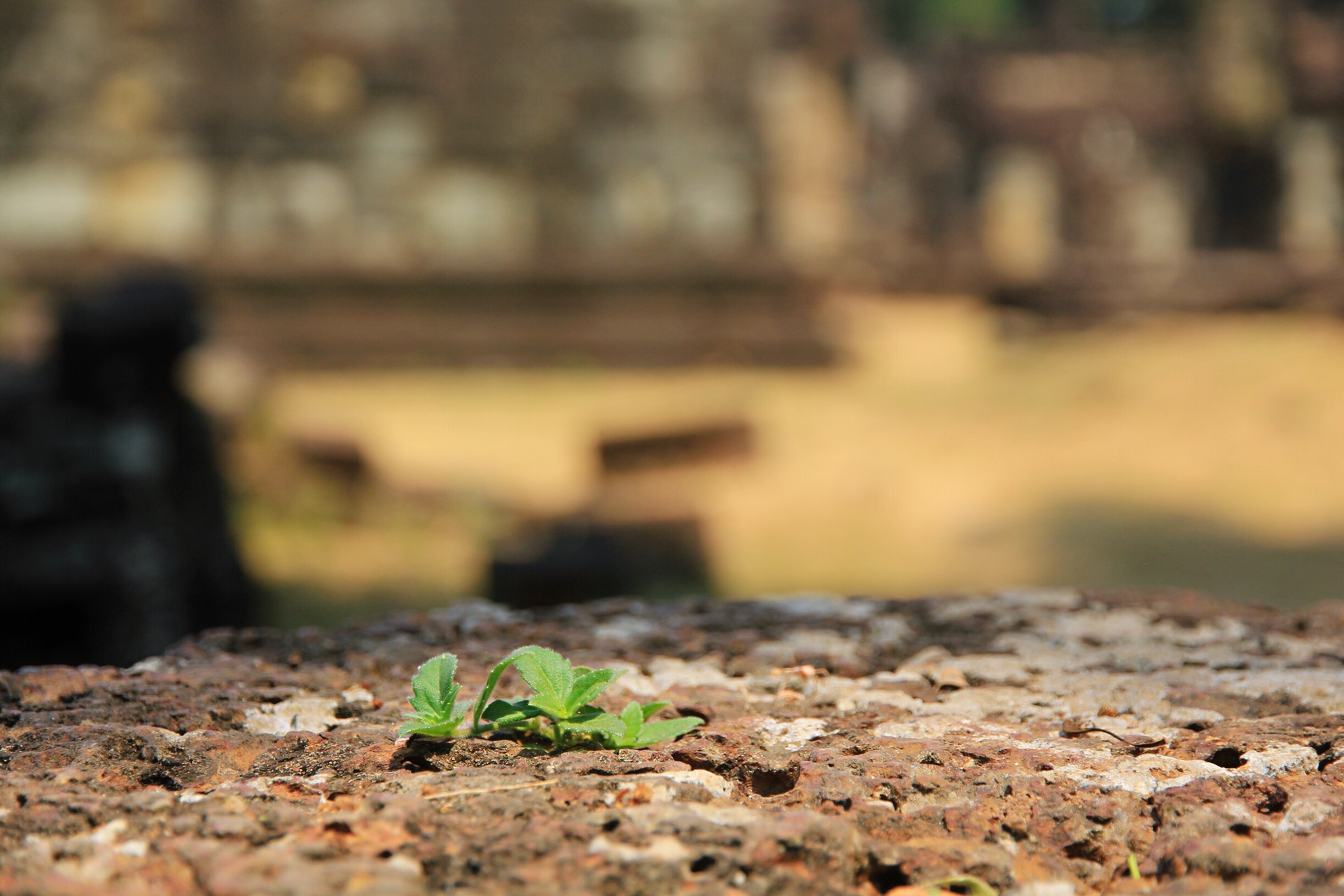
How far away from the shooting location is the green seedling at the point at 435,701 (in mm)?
1053

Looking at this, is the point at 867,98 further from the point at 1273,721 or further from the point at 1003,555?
the point at 1273,721

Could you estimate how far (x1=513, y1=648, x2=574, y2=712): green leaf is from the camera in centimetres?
105

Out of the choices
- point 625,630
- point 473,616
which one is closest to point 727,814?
point 625,630

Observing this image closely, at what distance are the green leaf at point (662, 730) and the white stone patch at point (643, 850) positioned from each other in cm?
19

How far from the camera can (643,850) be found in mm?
857

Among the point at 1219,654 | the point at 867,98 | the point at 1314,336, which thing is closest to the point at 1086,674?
the point at 1219,654

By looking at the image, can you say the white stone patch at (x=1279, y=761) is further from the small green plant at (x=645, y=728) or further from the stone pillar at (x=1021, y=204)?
the stone pillar at (x=1021, y=204)

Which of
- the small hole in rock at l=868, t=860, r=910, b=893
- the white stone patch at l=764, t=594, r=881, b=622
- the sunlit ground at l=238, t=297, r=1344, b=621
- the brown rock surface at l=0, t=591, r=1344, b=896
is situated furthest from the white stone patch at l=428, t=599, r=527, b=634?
the sunlit ground at l=238, t=297, r=1344, b=621

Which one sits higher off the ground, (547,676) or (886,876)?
(547,676)

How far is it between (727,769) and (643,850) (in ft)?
0.64

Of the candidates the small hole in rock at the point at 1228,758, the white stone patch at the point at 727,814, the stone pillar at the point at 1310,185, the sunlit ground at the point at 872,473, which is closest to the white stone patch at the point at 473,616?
the white stone patch at the point at 727,814

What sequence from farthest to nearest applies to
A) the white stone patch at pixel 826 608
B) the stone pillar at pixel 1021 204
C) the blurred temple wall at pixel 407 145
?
the stone pillar at pixel 1021 204 < the blurred temple wall at pixel 407 145 < the white stone patch at pixel 826 608

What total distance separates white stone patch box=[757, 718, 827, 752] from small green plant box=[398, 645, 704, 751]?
74mm

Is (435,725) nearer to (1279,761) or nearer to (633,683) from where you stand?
(633,683)
